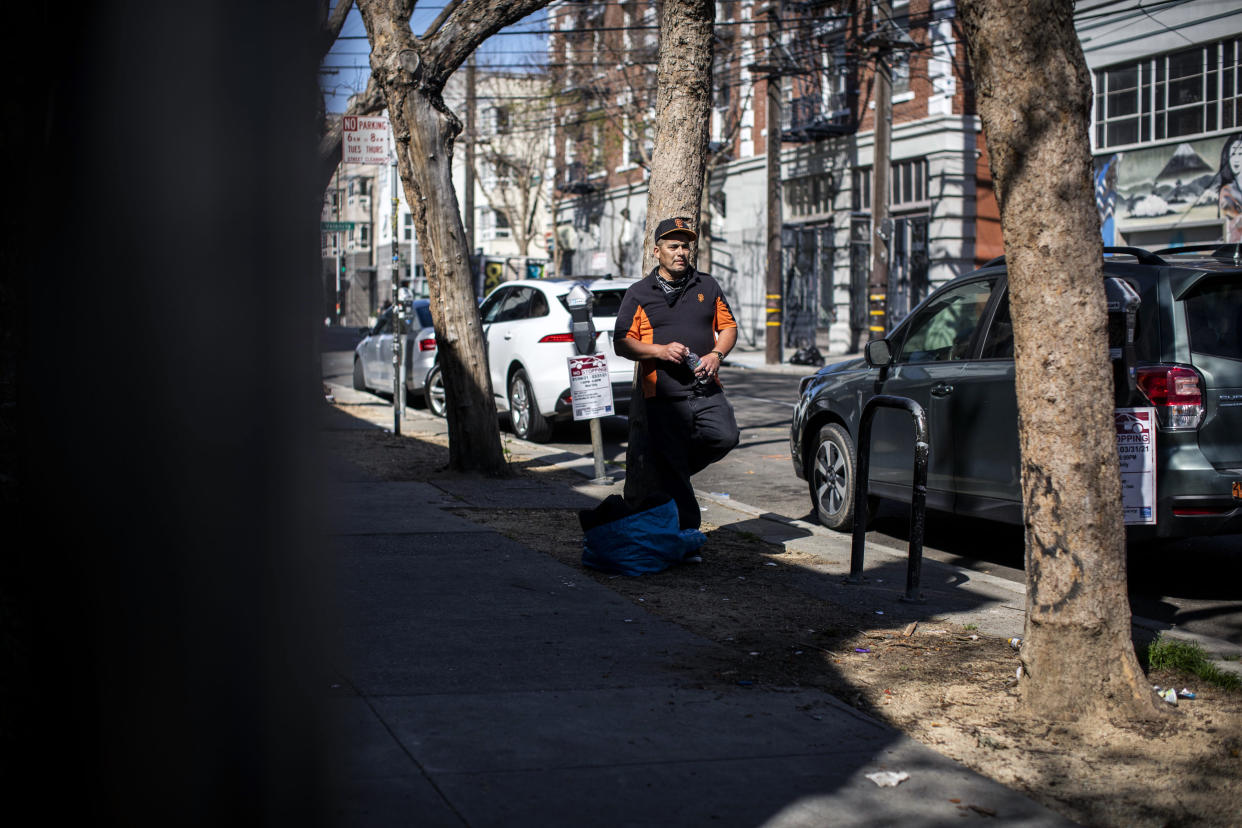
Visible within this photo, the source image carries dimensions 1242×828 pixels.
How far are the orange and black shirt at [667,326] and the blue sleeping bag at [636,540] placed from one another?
0.66 metres

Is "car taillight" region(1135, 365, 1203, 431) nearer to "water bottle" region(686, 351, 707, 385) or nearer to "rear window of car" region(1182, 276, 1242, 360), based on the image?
"rear window of car" region(1182, 276, 1242, 360)

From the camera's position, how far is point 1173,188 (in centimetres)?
2431

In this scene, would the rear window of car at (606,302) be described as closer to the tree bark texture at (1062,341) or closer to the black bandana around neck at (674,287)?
the black bandana around neck at (674,287)

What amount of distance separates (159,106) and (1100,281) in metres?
3.45

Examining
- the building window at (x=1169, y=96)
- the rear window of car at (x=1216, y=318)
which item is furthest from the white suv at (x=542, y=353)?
the building window at (x=1169, y=96)

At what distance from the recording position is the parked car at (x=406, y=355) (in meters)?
17.8

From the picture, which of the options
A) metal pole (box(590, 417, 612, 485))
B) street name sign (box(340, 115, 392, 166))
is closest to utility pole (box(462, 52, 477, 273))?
street name sign (box(340, 115, 392, 166))

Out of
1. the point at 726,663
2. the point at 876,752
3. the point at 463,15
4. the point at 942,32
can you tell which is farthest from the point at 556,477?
the point at 942,32

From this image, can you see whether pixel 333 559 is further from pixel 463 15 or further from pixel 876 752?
pixel 463 15

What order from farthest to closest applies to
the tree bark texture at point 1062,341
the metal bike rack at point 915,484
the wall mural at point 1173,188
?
the wall mural at point 1173,188 → the metal bike rack at point 915,484 → the tree bark texture at point 1062,341

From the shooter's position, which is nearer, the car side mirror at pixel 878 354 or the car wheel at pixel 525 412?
the car side mirror at pixel 878 354

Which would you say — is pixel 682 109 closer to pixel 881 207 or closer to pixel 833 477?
pixel 833 477

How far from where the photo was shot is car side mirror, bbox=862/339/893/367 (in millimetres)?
7941

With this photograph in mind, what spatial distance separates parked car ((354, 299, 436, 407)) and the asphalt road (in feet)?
11.1
